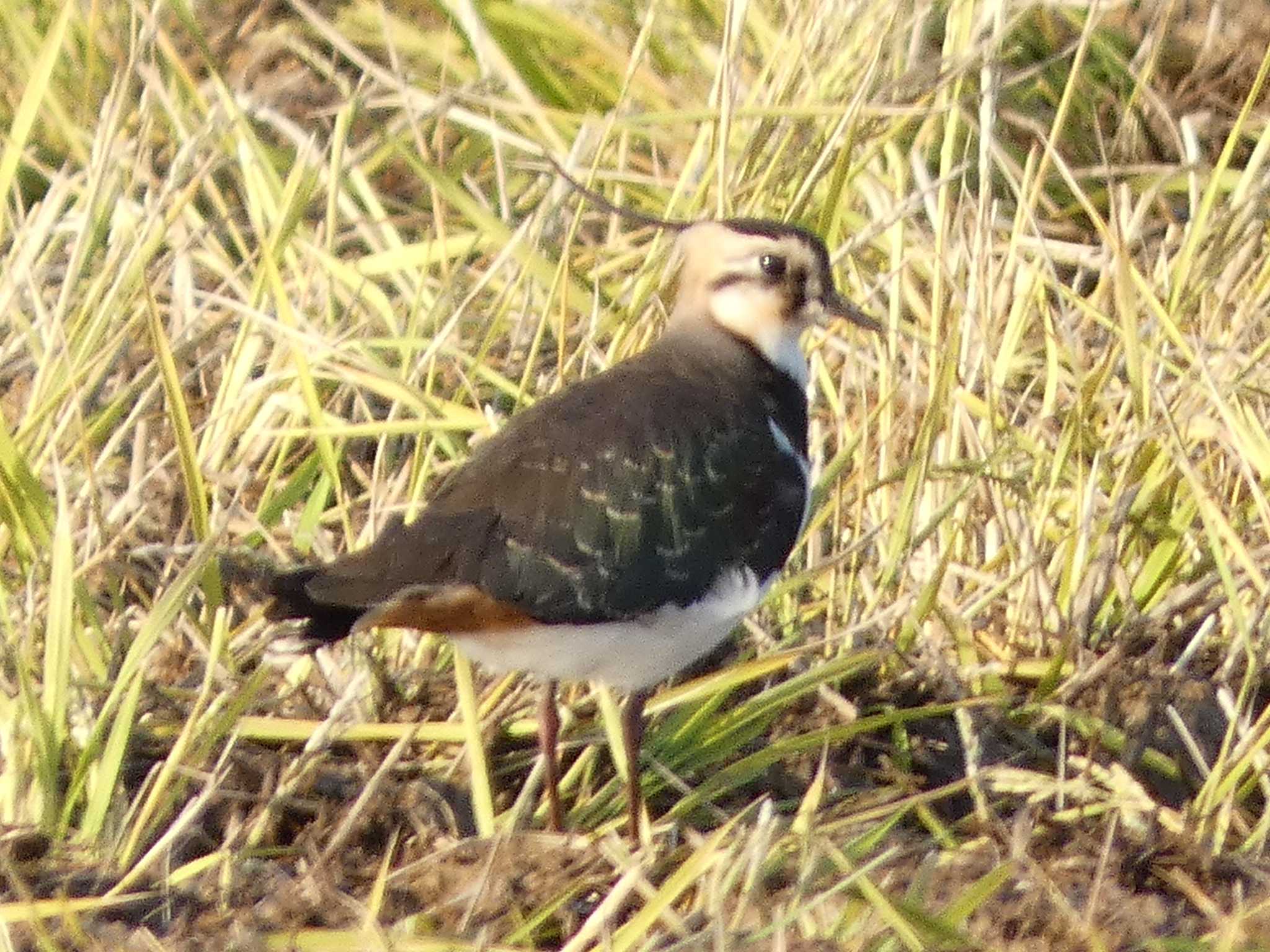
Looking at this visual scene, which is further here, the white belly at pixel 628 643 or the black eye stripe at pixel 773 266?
the black eye stripe at pixel 773 266

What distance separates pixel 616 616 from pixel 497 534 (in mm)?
248

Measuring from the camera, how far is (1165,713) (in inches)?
157

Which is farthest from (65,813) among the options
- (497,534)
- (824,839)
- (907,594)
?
(907,594)

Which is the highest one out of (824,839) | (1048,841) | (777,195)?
(777,195)

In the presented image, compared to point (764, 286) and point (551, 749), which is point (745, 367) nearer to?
point (764, 286)

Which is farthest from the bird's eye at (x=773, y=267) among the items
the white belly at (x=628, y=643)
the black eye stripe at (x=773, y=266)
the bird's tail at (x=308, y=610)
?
the bird's tail at (x=308, y=610)

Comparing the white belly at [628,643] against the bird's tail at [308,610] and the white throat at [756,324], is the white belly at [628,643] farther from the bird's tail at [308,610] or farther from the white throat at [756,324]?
the white throat at [756,324]

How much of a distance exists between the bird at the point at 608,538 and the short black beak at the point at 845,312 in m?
0.05

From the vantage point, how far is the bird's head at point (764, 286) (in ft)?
13.4

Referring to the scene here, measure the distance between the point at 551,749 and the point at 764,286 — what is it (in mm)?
982

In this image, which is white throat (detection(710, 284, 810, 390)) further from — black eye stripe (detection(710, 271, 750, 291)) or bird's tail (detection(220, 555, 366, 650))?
bird's tail (detection(220, 555, 366, 650))

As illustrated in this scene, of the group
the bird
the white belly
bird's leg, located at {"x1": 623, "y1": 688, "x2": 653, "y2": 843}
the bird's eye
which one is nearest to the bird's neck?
the bird

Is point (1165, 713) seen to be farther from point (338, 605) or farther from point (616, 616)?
point (338, 605)

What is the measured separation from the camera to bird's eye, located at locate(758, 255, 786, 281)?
13.4 feet
